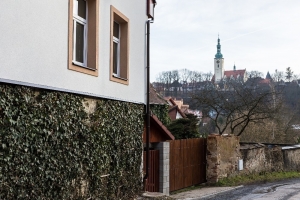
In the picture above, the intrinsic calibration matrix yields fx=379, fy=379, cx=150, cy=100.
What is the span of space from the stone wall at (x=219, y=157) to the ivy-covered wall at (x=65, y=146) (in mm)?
6294

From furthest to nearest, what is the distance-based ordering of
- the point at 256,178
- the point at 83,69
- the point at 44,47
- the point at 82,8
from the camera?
the point at 256,178 → the point at 82,8 → the point at 83,69 → the point at 44,47

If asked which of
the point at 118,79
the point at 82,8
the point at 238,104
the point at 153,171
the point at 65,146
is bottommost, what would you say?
the point at 153,171

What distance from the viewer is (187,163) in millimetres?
15062

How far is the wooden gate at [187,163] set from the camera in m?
13.9

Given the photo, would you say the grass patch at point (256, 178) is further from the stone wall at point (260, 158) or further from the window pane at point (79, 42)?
the window pane at point (79, 42)

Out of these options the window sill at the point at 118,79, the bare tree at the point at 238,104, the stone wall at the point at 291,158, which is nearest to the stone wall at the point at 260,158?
the stone wall at the point at 291,158

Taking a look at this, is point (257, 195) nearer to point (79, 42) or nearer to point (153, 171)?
point (153, 171)

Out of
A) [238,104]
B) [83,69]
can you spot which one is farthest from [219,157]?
[238,104]

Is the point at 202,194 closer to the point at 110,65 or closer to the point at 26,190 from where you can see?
the point at 110,65

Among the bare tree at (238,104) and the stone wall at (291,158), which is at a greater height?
the bare tree at (238,104)

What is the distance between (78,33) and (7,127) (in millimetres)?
3464

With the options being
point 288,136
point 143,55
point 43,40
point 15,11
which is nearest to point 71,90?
point 43,40

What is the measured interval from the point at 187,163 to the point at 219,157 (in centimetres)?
217

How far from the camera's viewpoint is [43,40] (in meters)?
6.89
